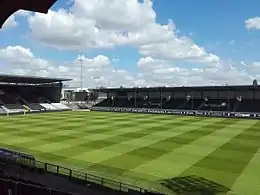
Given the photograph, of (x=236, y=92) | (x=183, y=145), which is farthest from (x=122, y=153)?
(x=236, y=92)

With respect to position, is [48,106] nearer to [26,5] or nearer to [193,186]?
[193,186]

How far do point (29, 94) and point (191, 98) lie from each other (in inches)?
1892

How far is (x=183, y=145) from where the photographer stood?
30.6 metres

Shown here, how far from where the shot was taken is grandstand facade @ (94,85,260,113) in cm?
7632

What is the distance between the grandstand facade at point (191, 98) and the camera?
7632 centimetres

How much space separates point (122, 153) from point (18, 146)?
10239mm

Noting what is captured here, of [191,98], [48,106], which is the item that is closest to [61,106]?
[48,106]

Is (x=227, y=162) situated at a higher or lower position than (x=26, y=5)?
lower

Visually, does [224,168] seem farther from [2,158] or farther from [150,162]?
[2,158]

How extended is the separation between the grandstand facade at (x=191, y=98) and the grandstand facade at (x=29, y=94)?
50.9 ft

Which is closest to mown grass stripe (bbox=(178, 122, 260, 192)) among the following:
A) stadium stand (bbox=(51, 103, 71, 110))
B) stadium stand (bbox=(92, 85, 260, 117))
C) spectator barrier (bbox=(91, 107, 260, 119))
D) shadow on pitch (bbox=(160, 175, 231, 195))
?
shadow on pitch (bbox=(160, 175, 231, 195))

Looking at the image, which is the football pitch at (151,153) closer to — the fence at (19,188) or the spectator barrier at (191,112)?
the fence at (19,188)

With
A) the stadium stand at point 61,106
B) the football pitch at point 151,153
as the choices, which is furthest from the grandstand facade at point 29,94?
the football pitch at point 151,153

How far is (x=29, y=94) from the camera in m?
93.9
